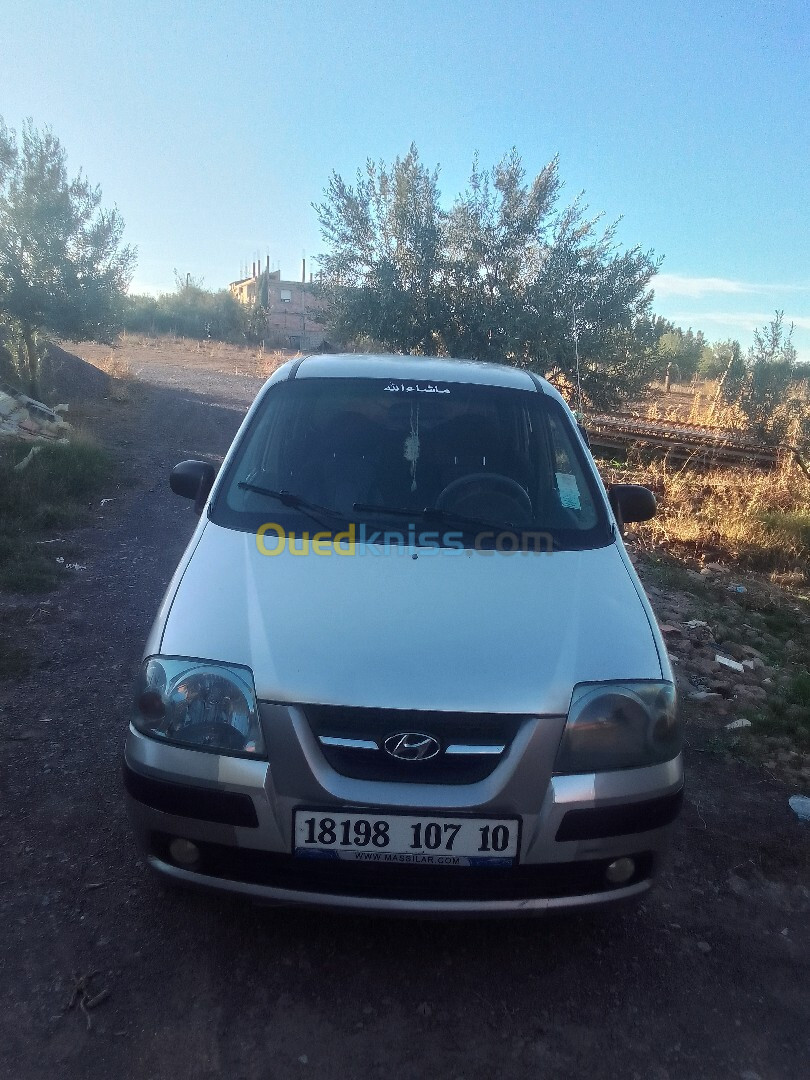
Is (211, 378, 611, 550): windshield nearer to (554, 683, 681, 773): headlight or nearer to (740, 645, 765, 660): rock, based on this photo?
(554, 683, 681, 773): headlight

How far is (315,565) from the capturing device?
8.50 ft

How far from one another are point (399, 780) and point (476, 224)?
1034cm

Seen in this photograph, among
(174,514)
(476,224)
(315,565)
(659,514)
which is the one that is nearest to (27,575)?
(174,514)

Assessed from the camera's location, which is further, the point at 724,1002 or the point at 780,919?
the point at 780,919

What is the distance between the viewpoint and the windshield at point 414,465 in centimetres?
289

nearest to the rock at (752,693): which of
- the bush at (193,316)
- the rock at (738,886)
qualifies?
the rock at (738,886)

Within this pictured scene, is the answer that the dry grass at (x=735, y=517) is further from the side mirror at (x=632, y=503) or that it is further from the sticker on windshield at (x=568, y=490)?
the sticker on windshield at (x=568, y=490)

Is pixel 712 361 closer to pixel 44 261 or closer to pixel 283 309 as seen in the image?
pixel 44 261

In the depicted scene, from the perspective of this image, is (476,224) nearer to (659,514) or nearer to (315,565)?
(659,514)

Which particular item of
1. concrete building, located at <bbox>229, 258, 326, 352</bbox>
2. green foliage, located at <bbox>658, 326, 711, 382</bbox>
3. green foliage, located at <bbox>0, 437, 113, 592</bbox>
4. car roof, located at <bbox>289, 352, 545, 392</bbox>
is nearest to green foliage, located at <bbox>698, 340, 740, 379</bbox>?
green foliage, located at <bbox>658, 326, 711, 382</bbox>

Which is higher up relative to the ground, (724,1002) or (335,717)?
(335,717)

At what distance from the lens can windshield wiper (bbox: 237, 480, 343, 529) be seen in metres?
2.87

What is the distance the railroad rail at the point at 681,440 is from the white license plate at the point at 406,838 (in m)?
8.36

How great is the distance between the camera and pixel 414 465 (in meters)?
3.20
